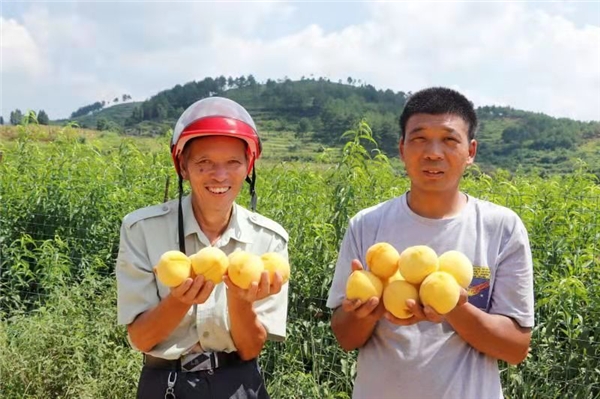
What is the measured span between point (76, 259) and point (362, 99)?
32.3 metres

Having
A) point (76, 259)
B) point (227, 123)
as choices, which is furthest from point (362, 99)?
point (227, 123)

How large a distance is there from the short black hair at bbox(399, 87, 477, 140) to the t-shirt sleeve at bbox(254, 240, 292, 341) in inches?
25.8

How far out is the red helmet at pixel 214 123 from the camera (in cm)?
212

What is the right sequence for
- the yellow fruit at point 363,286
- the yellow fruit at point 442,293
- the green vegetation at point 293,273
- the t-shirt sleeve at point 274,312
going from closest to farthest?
the yellow fruit at point 442,293 → the yellow fruit at point 363,286 → the t-shirt sleeve at point 274,312 → the green vegetation at point 293,273

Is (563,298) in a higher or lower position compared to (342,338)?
lower

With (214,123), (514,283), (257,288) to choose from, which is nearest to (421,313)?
(514,283)

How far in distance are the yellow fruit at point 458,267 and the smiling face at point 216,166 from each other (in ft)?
2.33

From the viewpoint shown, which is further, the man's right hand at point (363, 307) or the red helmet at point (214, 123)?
the red helmet at point (214, 123)

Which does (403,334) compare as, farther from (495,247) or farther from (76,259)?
(76,259)

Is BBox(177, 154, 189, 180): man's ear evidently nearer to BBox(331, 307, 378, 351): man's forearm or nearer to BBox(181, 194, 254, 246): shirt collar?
BBox(181, 194, 254, 246): shirt collar

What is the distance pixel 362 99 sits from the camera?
36.8 m

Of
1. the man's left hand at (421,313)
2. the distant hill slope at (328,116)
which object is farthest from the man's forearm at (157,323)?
the distant hill slope at (328,116)

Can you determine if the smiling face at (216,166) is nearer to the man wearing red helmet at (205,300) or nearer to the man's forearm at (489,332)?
the man wearing red helmet at (205,300)

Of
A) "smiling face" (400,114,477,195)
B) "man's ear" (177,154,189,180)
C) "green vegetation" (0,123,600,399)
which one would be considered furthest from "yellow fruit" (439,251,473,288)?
"green vegetation" (0,123,600,399)
